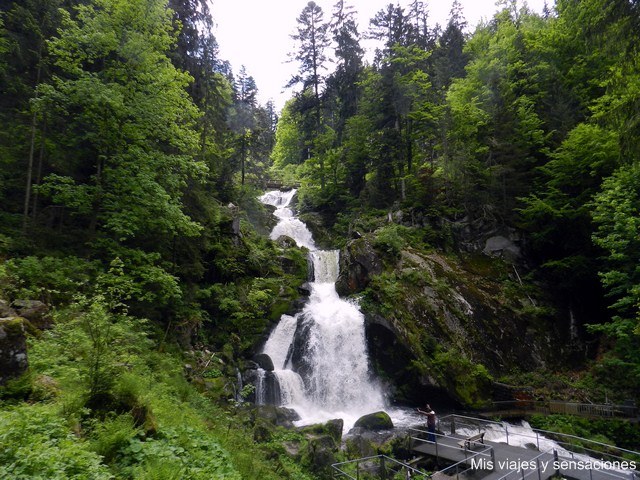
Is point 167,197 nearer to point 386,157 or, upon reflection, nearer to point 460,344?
point 460,344

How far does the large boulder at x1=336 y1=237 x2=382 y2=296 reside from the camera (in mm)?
19922

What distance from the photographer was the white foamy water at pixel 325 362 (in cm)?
1498

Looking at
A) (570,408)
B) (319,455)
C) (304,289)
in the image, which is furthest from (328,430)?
(570,408)

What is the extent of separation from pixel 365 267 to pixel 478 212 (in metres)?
9.28

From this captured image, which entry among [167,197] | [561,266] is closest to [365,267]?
[561,266]

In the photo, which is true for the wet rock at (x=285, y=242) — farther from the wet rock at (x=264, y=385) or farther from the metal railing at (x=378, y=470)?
the metal railing at (x=378, y=470)

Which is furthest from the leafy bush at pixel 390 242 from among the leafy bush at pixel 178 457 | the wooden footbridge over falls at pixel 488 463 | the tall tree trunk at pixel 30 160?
the tall tree trunk at pixel 30 160

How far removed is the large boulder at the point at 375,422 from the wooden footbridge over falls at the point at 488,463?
1498 millimetres

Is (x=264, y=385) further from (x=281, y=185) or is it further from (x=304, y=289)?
(x=281, y=185)

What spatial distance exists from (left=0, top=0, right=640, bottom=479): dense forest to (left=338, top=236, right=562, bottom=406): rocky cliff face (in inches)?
21.7

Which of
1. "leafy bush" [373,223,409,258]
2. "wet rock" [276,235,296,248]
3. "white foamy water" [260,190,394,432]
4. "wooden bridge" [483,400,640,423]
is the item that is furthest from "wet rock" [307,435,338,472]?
"wet rock" [276,235,296,248]

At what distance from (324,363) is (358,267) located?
6183 millimetres

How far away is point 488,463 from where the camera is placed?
381 inches

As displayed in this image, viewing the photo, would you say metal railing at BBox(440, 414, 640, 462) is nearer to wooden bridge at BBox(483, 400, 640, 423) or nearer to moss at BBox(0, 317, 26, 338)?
wooden bridge at BBox(483, 400, 640, 423)
